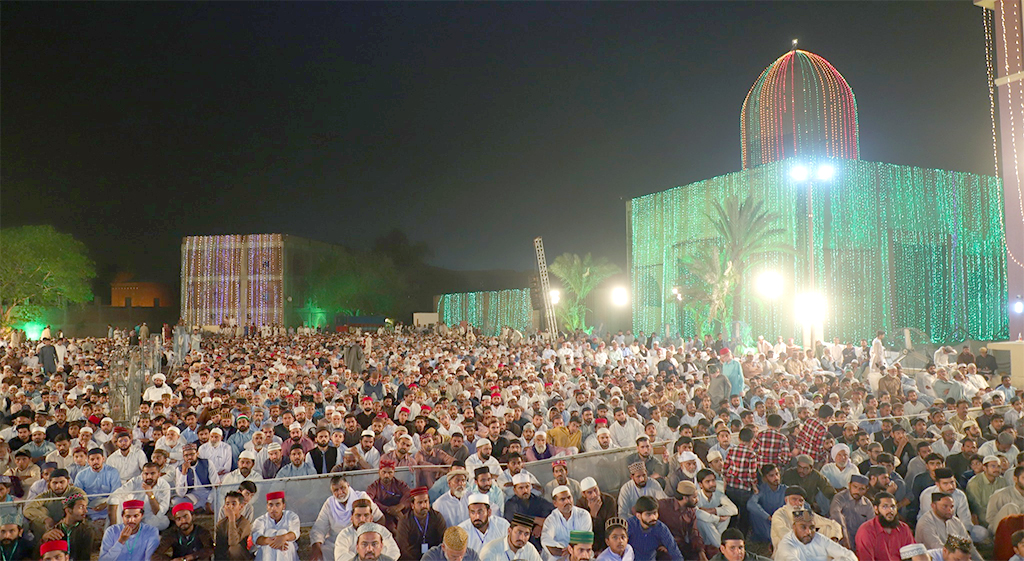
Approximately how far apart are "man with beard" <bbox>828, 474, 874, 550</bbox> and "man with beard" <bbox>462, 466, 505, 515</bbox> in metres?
2.91

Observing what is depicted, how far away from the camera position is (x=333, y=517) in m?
6.43

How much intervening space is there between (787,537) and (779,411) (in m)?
5.58

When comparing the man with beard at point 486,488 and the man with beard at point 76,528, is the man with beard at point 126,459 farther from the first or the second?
the man with beard at point 486,488

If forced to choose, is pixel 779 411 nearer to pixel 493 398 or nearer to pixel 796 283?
pixel 493 398

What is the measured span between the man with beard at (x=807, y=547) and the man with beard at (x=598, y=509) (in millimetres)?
1512

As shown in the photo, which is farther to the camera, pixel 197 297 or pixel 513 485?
pixel 197 297

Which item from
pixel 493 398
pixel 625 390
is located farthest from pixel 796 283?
pixel 493 398

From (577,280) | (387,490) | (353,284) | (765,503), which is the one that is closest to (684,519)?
(765,503)

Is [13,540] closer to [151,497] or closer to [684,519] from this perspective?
[151,497]

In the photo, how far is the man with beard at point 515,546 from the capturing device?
5352 millimetres

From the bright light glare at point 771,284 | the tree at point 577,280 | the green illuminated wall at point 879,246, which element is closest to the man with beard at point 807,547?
the green illuminated wall at point 879,246

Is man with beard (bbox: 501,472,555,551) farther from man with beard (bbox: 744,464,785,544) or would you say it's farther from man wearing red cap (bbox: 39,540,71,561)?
man wearing red cap (bbox: 39,540,71,561)

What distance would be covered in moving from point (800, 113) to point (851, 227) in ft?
16.2

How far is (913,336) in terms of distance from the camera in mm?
27062
